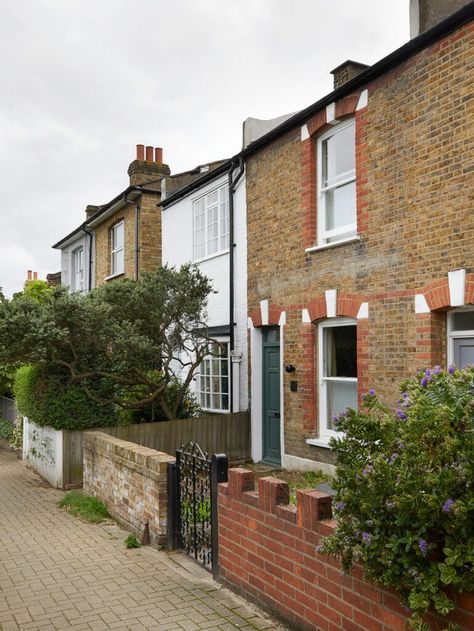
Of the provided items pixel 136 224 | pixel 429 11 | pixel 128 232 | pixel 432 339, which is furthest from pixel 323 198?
pixel 128 232

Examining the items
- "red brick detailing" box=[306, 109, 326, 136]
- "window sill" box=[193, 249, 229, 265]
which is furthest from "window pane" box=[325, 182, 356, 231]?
"window sill" box=[193, 249, 229, 265]

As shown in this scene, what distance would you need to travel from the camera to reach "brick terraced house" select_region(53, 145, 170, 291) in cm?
1781

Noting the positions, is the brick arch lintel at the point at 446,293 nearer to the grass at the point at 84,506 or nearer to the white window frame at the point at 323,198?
the white window frame at the point at 323,198

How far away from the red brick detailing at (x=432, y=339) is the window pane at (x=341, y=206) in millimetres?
2429

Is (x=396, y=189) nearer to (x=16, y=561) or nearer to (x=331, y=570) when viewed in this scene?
(x=331, y=570)

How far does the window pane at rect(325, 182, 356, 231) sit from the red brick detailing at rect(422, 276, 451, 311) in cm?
222

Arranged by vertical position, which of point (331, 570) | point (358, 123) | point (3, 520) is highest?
point (358, 123)

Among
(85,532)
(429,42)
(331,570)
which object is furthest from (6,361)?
(429,42)

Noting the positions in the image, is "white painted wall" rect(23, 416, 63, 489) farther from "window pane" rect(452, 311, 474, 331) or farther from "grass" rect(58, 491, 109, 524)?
"window pane" rect(452, 311, 474, 331)

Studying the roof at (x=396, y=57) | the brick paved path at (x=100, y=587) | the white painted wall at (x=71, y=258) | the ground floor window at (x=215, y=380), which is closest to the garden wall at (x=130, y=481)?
the brick paved path at (x=100, y=587)

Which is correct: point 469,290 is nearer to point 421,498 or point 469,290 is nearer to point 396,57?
point 396,57

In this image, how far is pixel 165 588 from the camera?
588 centimetres

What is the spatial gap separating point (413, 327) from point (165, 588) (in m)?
4.77

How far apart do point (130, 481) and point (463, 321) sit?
16.1ft
